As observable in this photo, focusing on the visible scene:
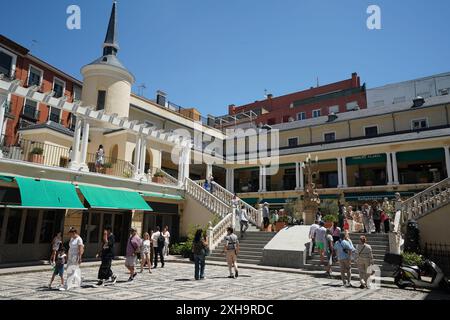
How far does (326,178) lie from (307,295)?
2560cm

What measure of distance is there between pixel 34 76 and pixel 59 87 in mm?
2558

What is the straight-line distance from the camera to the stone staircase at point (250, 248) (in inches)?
620

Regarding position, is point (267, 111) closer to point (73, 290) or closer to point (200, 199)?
point (200, 199)

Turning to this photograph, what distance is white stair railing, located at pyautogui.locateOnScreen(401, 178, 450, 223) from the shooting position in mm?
14961

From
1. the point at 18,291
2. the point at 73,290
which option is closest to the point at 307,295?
the point at 73,290

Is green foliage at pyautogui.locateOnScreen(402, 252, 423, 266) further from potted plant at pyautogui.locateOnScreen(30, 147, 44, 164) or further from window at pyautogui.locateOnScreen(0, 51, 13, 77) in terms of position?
window at pyautogui.locateOnScreen(0, 51, 13, 77)

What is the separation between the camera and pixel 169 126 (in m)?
31.9

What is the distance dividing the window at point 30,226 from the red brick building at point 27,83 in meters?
10.7

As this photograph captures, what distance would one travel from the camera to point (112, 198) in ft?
52.9

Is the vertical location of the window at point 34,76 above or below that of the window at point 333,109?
below

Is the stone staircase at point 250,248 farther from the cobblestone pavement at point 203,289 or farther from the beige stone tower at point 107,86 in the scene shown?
the beige stone tower at point 107,86

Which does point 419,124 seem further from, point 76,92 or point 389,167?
point 76,92

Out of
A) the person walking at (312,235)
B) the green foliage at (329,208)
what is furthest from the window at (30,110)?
the person walking at (312,235)

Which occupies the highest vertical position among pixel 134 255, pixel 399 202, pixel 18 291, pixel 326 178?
pixel 326 178
